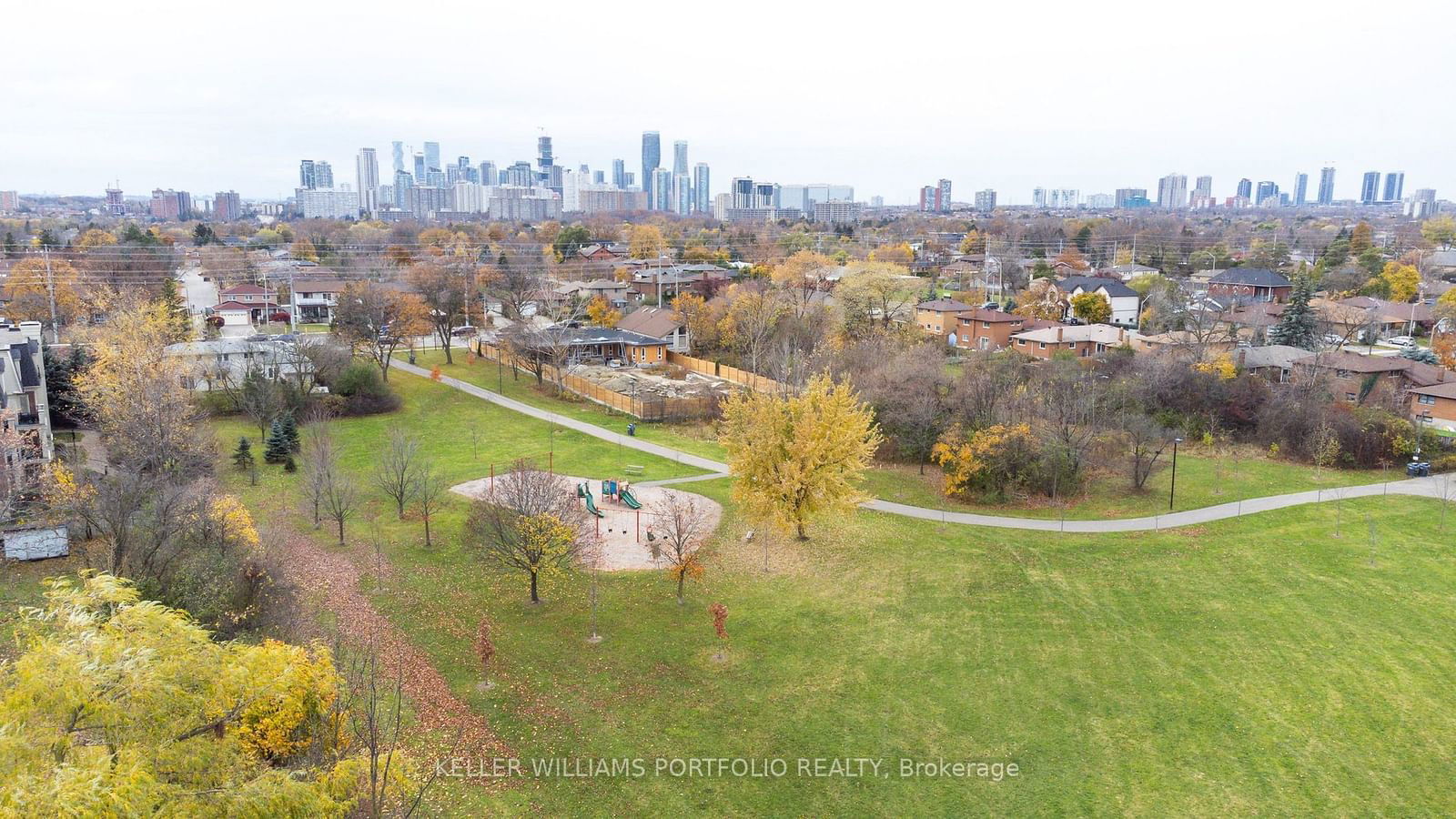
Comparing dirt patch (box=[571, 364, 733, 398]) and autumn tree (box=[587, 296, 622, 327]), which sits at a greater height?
autumn tree (box=[587, 296, 622, 327])

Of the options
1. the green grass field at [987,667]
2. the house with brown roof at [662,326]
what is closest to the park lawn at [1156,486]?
the green grass field at [987,667]

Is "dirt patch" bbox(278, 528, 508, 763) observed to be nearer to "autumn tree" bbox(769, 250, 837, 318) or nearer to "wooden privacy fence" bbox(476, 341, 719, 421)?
"wooden privacy fence" bbox(476, 341, 719, 421)

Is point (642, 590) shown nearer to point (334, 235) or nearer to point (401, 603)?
point (401, 603)

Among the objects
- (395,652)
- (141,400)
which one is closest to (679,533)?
(395,652)

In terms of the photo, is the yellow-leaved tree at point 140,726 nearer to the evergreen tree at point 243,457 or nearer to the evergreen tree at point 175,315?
the evergreen tree at point 243,457

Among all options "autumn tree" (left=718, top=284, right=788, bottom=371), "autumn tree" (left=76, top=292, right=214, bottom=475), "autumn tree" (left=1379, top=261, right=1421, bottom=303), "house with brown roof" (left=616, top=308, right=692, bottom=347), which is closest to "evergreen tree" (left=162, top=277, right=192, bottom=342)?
"autumn tree" (left=76, top=292, right=214, bottom=475)

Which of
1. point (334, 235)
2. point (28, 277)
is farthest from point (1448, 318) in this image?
point (334, 235)

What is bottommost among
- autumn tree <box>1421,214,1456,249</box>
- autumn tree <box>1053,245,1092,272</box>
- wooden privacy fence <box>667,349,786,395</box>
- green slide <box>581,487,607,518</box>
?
green slide <box>581,487,607,518</box>

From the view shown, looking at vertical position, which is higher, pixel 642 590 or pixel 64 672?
pixel 64 672
